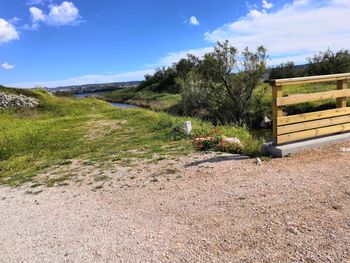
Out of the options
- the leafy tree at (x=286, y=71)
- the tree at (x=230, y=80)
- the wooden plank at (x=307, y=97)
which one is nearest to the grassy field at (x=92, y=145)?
the wooden plank at (x=307, y=97)

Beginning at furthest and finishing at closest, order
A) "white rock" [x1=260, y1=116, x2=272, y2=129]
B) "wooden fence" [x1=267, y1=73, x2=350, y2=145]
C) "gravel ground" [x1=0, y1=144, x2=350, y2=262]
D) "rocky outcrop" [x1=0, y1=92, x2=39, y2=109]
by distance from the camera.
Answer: "rocky outcrop" [x1=0, y1=92, x2=39, y2=109], "white rock" [x1=260, y1=116, x2=272, y2=129], "wooden fence" [x1=267, y1=73, x2=350, y2=145], "gravel ground" [x1=0, y1=144, x2=350, y2=262]

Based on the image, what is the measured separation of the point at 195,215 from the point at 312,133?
337 centimetres

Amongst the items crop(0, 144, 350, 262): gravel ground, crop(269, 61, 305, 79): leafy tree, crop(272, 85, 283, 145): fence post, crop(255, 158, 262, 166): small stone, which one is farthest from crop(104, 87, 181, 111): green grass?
crop(0, 144, 350, 262): gravel ground

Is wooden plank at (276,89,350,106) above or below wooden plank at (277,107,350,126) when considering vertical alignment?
above

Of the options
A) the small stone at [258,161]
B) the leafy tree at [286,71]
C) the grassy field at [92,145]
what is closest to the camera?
the small stone at [258,161]

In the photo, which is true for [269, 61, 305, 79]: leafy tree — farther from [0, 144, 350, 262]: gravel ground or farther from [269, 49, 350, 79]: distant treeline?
[0, 144, 350, 262]: gravel ground

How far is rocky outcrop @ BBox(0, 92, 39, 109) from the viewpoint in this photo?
22781 mm

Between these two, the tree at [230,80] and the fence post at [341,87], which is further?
the tree at [230,80]

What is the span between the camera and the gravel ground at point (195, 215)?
9.87 feet

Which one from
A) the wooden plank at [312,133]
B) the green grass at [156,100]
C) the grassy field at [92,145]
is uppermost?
the wooden plank at [312,133]

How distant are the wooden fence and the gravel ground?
19.8 inches

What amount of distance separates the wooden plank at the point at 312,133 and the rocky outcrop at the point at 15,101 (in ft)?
69.7

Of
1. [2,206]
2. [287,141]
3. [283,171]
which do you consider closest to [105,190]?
[2,206]

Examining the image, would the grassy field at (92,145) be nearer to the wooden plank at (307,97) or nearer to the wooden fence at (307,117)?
the wooden fence at (307,117)
